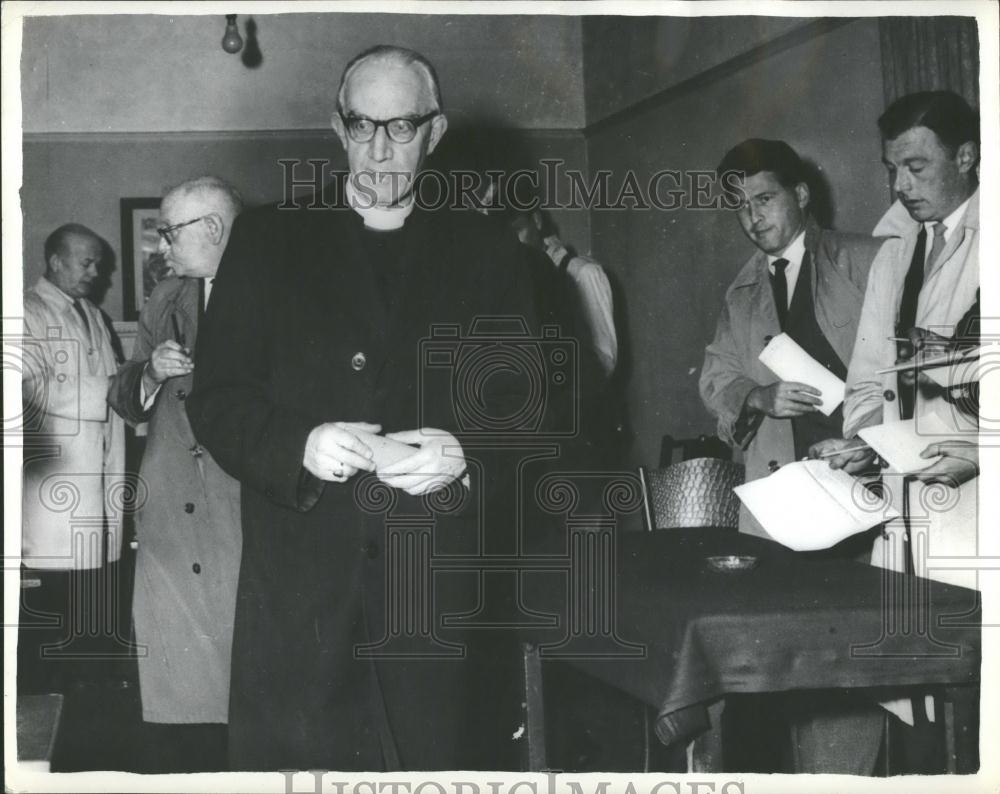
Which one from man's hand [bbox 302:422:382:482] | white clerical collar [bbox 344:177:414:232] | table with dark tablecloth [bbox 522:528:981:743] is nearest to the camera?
table with dark tablecloth [bbox 522:528:981:743]

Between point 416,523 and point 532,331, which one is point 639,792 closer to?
point 416,523

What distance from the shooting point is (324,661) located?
8.11ft

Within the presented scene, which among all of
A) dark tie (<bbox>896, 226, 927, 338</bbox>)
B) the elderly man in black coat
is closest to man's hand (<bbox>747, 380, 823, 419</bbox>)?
dark tie (<bbox>896, 226, 927, 338</bbox>)

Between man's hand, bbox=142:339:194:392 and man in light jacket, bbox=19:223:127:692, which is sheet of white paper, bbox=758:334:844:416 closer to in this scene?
man's hand, bbox=142:339:194:392

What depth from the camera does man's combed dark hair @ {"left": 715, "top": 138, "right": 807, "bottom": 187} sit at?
2.62 m

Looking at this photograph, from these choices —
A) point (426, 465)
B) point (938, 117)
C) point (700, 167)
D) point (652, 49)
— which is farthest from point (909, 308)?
point (426, 465)

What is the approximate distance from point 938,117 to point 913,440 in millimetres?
762

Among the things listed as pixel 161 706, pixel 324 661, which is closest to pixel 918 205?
pixel 324 661

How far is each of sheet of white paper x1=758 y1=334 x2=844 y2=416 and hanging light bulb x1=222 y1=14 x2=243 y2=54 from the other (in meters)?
1.46

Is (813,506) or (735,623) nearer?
(735,623)

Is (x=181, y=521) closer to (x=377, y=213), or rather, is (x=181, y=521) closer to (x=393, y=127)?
(x=377, y=213)

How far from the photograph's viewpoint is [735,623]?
2.24 m

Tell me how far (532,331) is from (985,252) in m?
1.08

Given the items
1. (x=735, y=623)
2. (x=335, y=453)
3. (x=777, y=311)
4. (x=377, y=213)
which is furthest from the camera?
(x=777, y=311)
